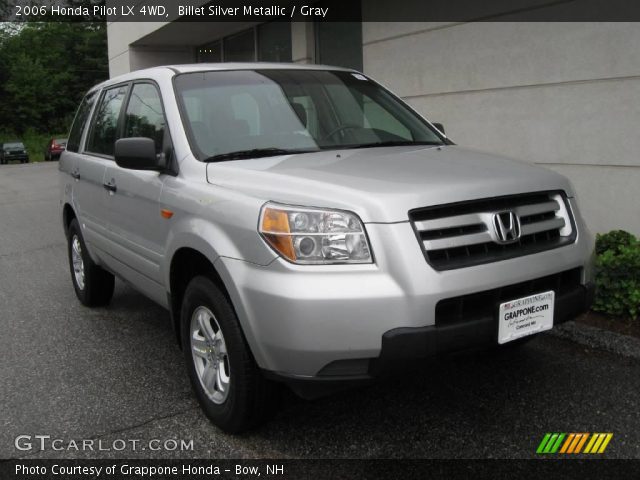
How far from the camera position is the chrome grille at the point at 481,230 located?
2895 mm

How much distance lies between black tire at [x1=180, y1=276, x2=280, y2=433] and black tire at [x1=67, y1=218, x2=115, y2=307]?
241 centimetres

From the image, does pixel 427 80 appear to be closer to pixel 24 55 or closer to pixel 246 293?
pixel 246 293

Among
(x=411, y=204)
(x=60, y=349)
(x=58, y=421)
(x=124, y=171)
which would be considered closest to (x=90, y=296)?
(x=60, y=349)

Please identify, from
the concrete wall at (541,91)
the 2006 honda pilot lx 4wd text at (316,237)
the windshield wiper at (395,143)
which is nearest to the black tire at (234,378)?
the 2006 honda pilot lx 4wd text at (316,237)

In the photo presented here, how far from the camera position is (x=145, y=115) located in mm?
4344

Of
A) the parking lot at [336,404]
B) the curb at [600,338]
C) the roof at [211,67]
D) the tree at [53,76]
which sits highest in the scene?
the tree at [53,76]

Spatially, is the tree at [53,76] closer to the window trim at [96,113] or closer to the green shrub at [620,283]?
the window trim at [96,113]

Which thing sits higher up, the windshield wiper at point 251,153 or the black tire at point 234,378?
the windshield wiper at point 251,153

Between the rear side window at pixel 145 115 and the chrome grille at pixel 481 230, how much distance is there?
73.0 inches

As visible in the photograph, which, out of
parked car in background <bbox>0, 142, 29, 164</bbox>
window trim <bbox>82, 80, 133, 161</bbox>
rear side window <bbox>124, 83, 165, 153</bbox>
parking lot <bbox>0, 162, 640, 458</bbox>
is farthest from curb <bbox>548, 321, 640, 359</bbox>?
parked car in background <bbox>0, 142, 29, 164</bbox>

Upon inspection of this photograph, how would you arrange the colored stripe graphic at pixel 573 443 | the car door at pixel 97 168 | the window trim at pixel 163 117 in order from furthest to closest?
the car door at pixel 97 168 → the window trim at pixel 163 117 → the colored stripe graphic at pixel 573 443

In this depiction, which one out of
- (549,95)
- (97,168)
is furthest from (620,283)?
(97,168)

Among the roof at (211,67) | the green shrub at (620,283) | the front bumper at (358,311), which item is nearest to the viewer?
the front bumper at (358,311)

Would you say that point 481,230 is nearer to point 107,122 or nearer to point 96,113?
point 107,122
